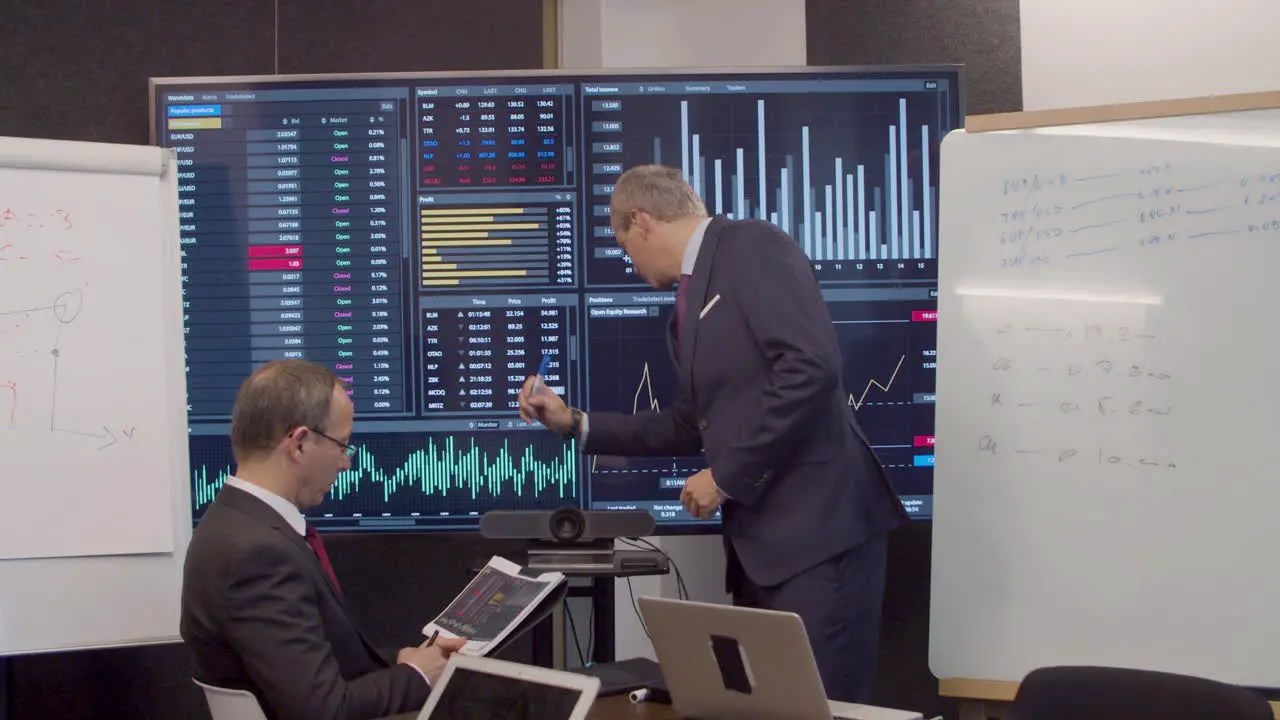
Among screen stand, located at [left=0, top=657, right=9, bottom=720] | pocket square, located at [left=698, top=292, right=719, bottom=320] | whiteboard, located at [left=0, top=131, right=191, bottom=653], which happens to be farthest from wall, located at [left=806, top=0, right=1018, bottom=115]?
screen stand, located at [left=0, top=657, right=9, bottom=720]

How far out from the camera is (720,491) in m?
2.70

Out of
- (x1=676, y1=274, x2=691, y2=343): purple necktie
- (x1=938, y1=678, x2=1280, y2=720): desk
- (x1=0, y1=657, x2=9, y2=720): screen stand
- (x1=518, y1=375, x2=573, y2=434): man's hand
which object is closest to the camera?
(x1=938, y1=678, x2=1280, y2=720): desk

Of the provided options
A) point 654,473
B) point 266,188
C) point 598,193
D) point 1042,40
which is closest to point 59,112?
point 266,188

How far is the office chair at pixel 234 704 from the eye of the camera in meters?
2.16

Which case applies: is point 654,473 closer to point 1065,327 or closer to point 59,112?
point 1065,327

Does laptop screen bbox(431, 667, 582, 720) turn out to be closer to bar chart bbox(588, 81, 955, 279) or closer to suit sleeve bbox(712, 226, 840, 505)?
suit sleeve bbox(712, 226, 840, 505)

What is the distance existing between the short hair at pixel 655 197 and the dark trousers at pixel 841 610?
860 millimetres

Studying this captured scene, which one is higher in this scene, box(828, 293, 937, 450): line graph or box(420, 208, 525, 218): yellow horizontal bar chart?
box(420, 208, 525, 218): yellow horizontal bar chart

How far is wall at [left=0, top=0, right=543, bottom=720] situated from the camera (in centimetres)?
398

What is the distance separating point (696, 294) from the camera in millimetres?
2834

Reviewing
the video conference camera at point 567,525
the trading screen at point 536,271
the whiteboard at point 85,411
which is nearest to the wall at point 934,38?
the trading screen at point 536,271

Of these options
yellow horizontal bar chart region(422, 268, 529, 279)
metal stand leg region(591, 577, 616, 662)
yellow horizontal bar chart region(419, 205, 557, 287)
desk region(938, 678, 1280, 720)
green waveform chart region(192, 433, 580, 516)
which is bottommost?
desk region(938, 678, 1280, 720)

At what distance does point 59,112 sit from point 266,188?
890 mm

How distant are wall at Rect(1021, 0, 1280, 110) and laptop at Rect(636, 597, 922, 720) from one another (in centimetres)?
249
